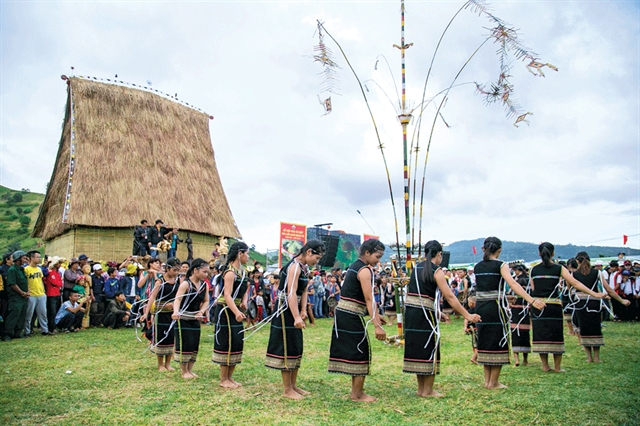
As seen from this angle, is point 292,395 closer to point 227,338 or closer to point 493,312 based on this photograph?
point 227,338

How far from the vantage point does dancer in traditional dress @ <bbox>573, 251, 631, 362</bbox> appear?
8.09 metres

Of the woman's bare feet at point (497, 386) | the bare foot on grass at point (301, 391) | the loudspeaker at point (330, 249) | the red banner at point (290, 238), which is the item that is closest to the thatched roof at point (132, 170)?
the loudspeaker at point (330, 249)

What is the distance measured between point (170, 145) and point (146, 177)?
2.49 m

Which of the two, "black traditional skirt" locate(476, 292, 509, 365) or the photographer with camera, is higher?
"black traditional skirt" locate(476, 292, 509, 365)

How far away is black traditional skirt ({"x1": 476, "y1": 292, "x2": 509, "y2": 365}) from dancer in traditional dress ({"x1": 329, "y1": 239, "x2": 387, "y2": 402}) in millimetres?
1529

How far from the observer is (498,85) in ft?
33.8

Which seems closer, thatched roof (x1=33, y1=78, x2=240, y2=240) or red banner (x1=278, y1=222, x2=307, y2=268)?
thatched roof (x1=33, y1=78, x2=240, y2=240)

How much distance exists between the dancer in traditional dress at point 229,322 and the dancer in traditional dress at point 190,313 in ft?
2.55

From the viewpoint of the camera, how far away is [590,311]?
8273 mm

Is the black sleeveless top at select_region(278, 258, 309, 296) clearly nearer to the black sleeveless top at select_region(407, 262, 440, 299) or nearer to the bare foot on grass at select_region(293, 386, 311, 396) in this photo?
the bare foot on grass at select_region(293, 386, 311, 396)

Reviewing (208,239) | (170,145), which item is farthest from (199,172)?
(208,239)

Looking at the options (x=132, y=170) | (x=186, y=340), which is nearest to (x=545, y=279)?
(x=186, y=340)

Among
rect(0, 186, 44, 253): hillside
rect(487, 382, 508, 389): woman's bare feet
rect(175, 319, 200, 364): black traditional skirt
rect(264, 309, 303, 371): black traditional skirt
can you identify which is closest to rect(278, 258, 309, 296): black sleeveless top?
rect(264, 309, 303, 371): black traditional skirt

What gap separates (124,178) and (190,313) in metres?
14.8
